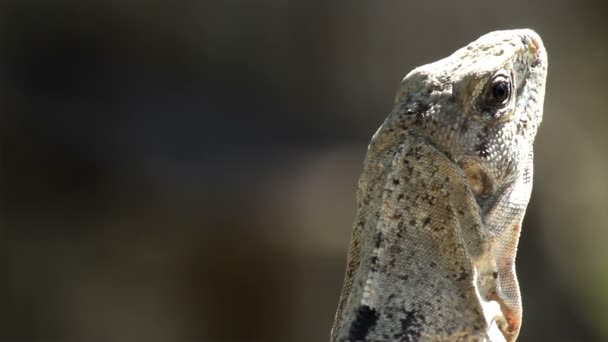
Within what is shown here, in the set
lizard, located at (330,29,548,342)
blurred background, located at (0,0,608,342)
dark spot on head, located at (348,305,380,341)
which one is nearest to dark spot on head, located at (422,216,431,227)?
lizard, located at (330,29,548,342)

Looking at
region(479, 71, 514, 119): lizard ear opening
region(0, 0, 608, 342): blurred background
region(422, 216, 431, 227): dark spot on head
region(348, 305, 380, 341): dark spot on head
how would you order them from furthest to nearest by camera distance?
1. region(0, 0, 608, 342): blurred background
2. region(479, 71, 514, 119): lizard ear opening
3. region(422, 216, 431, 227): dark spot on head
4. region(348, 305, 380, 341): dark spot on head

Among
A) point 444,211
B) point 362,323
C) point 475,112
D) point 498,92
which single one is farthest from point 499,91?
point 362,323

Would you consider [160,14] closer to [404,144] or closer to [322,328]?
[322,328]

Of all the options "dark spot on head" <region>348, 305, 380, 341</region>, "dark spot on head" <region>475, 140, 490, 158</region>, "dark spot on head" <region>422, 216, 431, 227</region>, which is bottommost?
"dark spot on head" <region>348, 305, 380, 341</region>

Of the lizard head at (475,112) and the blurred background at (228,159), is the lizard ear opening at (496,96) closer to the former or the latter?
the lizard head at (475,112)

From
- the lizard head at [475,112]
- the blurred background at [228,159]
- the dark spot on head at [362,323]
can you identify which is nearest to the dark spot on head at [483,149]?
the lizard head at [475,112]

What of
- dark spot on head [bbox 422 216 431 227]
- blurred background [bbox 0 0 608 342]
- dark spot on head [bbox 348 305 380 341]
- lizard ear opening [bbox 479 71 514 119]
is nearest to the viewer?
dark spot on head [bbox 348 305 380 341]

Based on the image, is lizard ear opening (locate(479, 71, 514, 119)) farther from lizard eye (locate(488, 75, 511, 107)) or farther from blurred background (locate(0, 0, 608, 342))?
blurred background (locate(0, 0, 608, 342))
